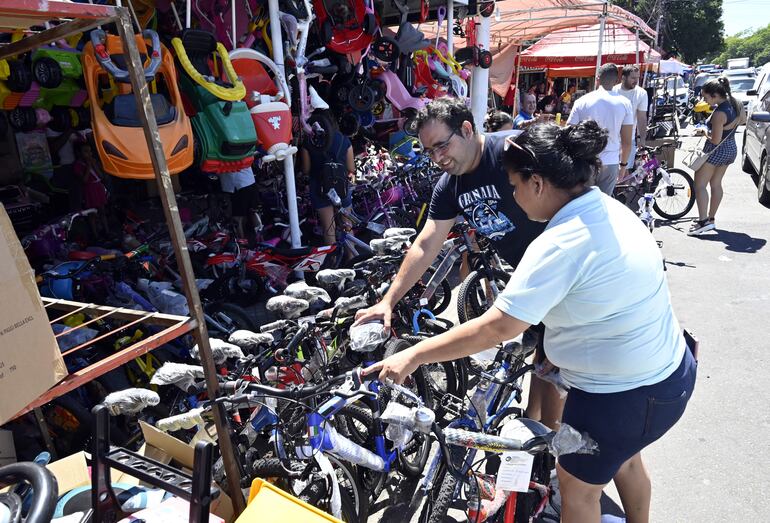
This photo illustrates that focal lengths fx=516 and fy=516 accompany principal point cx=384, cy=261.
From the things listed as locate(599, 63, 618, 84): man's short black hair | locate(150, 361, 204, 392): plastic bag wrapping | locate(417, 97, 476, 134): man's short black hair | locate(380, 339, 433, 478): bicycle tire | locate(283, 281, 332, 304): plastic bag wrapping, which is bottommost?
locate(380, 339, 433, 478): bicycle tire

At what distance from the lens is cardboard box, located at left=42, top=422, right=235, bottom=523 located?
6.50 ft

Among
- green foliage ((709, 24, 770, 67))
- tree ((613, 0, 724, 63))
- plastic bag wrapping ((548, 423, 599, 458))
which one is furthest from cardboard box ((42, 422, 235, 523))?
green foliage ((709, 24, 770, 67))

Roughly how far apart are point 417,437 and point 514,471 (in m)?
1.06

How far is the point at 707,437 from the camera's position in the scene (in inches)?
129

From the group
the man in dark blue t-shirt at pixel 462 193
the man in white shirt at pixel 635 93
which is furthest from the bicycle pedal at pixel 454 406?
the man in white shirt at pixel 635 93

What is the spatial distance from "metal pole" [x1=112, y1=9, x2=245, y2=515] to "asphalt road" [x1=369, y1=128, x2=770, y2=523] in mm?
1106

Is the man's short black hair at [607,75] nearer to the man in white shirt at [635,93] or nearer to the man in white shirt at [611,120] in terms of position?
the man in white shirt at [611,120]

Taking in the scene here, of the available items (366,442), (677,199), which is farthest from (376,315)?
(677,199)

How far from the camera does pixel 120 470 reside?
58.9 inches

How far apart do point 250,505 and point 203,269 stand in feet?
13.1

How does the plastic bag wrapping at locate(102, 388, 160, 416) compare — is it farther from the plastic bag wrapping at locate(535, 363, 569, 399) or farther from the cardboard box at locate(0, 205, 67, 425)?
the plastic bag wrapping at locate(535, 363, 569, 399)

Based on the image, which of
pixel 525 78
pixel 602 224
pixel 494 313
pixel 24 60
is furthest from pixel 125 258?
pixel 525 78

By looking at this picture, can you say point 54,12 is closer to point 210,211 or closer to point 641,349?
point 641,349

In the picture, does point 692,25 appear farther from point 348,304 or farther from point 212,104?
point 348,304
